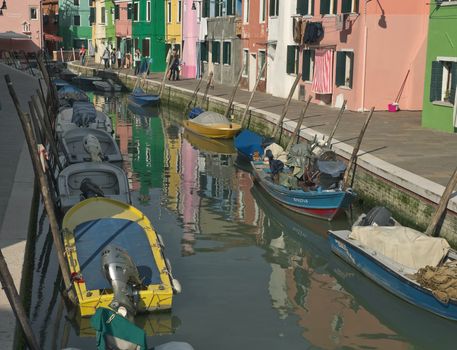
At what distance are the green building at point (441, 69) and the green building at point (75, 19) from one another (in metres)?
53.3

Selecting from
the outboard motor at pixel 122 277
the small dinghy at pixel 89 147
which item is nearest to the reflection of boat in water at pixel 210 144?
the small dinghy at pixel 89 147

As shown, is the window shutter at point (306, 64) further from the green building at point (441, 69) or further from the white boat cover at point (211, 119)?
the green building at point (441, 69)

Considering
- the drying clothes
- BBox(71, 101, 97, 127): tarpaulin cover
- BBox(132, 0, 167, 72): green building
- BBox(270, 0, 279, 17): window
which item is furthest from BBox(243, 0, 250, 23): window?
BBox(132, 0, 167, 72): green building

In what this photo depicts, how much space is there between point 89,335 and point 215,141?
16496mm

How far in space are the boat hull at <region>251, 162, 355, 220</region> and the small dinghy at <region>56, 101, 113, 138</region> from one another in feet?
26.8

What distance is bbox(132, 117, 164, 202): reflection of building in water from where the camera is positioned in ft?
62.9

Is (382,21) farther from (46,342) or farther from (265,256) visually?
(46,342)

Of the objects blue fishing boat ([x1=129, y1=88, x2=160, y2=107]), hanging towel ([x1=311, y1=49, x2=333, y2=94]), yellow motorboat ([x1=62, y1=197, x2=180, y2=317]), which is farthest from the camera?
blue fishing boat ([x1=129, y1=88, x2=160, y2=107])

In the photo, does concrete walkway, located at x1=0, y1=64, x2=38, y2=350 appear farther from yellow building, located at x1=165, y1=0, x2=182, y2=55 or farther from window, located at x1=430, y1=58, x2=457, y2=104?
yellow building, located at x1=165, y1=0, x2=182, y2=55

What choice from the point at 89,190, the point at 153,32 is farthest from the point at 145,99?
the point at 89,190

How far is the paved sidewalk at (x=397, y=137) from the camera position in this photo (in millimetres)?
15523

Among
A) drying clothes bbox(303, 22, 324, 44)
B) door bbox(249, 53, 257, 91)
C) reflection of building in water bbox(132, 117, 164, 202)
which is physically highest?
drying clothes bbox(303, 22, 324, 44)

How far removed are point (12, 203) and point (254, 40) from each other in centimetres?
2274

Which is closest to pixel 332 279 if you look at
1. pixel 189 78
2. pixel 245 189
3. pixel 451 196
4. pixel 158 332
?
pixel 451 196
